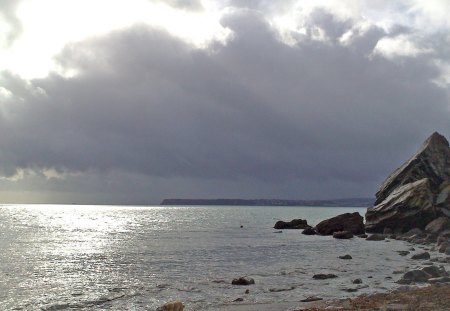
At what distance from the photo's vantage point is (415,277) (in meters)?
32.1

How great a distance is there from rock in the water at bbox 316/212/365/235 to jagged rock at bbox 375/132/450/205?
871cm

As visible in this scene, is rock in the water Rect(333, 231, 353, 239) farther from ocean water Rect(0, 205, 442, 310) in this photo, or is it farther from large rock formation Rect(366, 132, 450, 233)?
A: ocean water Rect(0, 205, 442, 310)

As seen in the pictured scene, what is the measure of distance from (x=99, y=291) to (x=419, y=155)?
239 ft

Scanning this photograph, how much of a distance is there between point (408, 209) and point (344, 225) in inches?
587

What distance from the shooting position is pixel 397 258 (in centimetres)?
4691

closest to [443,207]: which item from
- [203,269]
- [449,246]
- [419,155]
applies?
[419,155]

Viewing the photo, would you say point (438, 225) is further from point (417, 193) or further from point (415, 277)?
point (415, 277)

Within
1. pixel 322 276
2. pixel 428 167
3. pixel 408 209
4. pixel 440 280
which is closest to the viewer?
pixel 440 280

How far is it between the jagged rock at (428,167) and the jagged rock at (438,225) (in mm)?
12654

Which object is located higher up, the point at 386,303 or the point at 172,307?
the point at 386,303

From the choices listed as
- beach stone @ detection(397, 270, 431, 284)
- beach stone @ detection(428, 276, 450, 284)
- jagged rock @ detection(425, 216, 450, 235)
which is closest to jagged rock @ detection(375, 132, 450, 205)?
jagged rock @ detection(425, 216, 450, 235)

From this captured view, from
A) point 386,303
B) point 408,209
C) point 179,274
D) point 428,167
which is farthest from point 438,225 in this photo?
point 386,303

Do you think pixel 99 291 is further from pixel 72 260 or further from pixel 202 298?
pixel 72 260

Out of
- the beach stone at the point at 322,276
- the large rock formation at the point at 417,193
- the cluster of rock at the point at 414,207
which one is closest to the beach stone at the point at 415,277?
the beach stone at the point at 322,276
